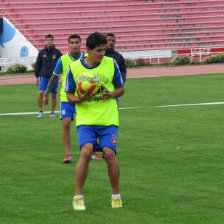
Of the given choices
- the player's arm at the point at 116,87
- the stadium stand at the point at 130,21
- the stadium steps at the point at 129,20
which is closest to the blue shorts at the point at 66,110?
the player's arm at the point at 116,87

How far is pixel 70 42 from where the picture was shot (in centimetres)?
1028

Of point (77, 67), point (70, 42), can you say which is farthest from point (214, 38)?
point (77, 67)

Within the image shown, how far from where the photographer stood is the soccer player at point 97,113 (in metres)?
6.65

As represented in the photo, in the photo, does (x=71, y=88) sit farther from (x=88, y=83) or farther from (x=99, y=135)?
(x=99, y=135)

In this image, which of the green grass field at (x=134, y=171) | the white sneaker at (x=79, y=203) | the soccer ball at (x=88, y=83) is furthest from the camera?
the soccer ball at (x=88, y=83)

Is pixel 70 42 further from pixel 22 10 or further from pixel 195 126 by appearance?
pixel 22 10

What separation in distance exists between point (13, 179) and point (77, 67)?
7.58 ft

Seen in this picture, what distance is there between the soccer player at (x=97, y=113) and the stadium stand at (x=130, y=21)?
37.0m

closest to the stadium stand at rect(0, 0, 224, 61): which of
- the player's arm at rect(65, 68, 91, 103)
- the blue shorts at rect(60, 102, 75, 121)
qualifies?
the blue shorts at rect(60, 102, 75, 121)

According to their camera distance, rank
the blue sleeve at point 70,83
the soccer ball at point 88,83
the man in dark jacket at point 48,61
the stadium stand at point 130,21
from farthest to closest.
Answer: the stadium stand at point 130,21 < the man in dark jacket at point 48,61 < the blue sleeve at point 70,83 < the soccer ball at point 88,83

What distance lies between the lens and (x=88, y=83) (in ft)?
22.0

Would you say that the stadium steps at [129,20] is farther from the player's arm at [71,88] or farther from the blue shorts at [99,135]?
the blue shorts at [99,135]

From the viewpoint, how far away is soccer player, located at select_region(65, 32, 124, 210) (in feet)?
21.8

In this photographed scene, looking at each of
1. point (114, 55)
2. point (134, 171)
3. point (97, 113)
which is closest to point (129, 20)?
point (114, 55)
